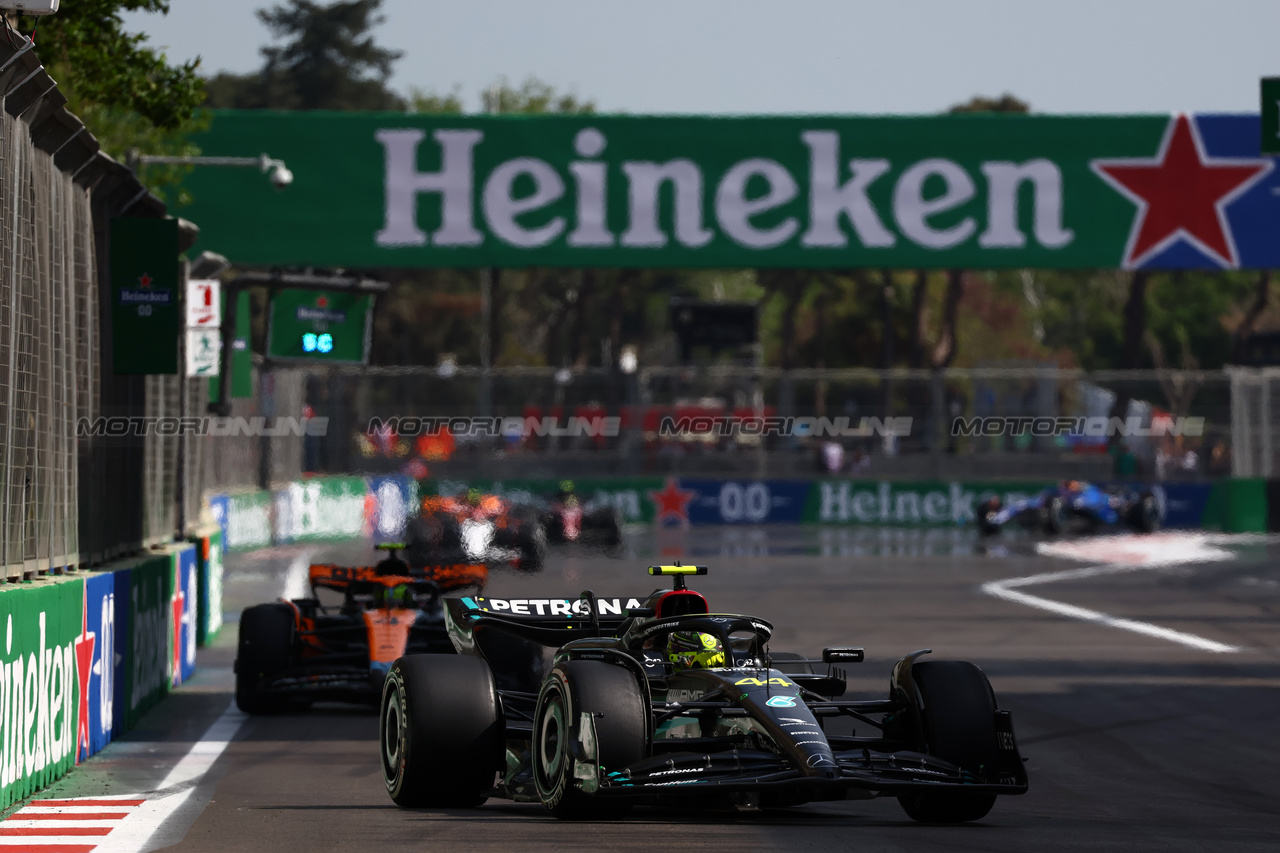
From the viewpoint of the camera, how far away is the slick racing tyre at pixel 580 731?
817 cm

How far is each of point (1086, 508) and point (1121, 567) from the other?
7382 millimetres

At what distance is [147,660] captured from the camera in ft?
44.4

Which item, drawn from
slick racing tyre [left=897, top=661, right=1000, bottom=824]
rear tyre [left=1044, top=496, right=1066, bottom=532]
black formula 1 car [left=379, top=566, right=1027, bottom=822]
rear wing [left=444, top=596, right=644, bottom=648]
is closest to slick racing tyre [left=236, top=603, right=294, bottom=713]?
rear wing [left=444, top=596, right=644, bottom=648]

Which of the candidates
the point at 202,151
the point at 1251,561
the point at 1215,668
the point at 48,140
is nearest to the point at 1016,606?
the point at 1215,668

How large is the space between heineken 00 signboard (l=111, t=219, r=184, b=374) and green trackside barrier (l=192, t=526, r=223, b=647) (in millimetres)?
3983

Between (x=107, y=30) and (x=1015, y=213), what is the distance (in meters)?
22.4

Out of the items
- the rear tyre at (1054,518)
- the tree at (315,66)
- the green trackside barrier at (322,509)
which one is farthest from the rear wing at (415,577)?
the tree at (315,66)

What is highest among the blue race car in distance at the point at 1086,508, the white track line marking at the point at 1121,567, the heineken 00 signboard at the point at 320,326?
the heineken 00 signboard at the point at 320,326

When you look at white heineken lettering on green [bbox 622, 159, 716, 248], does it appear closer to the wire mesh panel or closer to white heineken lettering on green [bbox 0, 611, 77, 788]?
the wire mesh panel

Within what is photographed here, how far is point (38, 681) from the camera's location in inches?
385

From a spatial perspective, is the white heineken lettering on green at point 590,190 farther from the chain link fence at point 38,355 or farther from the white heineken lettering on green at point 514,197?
the chain link fence at point 38,355

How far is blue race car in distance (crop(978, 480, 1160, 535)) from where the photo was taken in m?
38.1

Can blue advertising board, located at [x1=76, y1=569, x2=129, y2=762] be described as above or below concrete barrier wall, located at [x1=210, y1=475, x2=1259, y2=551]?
below

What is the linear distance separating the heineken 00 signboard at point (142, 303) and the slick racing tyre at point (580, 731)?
5.70m
